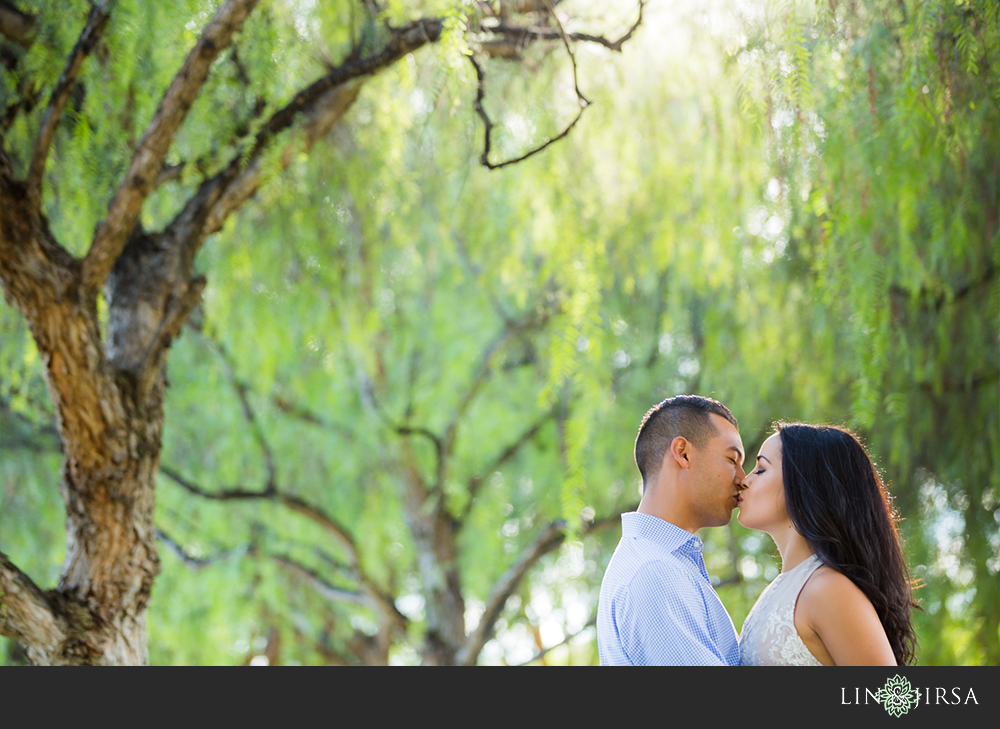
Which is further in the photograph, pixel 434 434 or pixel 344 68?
pixel 434 434

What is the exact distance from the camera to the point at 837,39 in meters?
2.19

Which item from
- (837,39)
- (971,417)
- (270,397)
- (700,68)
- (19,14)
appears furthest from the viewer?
(270,397)

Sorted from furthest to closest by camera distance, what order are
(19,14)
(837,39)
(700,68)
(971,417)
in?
1. (971,417)
2. (700,68)
3. (19,14)
4. (837,39)

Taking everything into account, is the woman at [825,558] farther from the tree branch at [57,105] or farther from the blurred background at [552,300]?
the tree branch at [57,105]

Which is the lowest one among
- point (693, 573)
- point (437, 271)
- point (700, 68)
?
point (693, 573)

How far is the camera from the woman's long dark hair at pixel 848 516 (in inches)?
57.1

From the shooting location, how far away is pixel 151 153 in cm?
214

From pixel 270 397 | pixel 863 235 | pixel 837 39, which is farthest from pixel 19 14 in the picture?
pixel 270 397

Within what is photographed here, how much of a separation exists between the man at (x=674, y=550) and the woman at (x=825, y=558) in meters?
0.06

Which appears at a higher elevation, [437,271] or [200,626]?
[437,271]

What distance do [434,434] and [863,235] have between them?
11.0ft

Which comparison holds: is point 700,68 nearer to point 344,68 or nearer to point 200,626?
point 344,68
